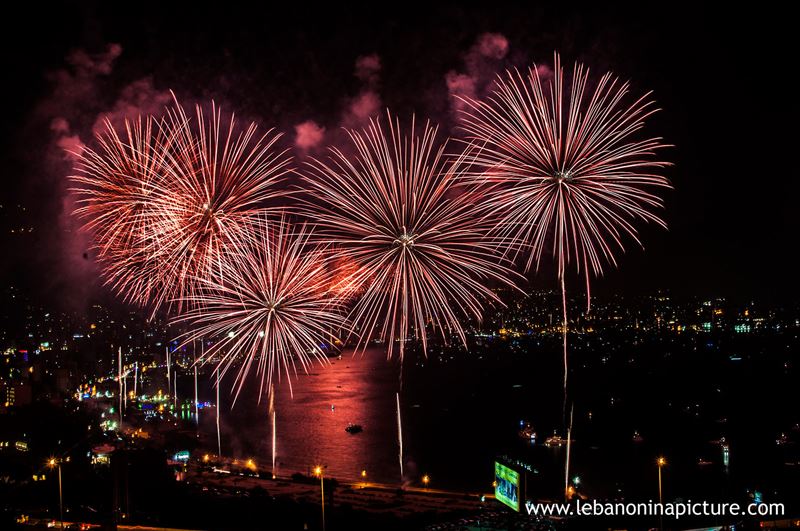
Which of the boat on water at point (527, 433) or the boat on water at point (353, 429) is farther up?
the boat on water at point (353, 429)

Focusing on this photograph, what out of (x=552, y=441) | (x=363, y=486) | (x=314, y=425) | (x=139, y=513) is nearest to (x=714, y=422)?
(x=552, y=441)

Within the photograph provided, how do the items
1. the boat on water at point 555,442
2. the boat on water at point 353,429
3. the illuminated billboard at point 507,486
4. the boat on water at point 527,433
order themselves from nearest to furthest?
the illuminated billboard at point 507,486 < the boat on water at point 555,442 < the boat on water at point 527,433 < the boat on water at point 353,429

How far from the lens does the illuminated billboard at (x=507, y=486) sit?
28.8 ft

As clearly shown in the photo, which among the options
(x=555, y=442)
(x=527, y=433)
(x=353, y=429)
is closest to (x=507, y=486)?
(x=555, y=442)

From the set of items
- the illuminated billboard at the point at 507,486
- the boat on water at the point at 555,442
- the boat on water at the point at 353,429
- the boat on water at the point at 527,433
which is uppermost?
the illuminated billboard at the point at 507,486

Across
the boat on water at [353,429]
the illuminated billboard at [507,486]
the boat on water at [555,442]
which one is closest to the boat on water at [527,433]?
the boat on water at [555,442]

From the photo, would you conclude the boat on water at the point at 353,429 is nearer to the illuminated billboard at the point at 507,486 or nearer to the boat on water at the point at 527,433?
the boat on water at the point at 527,433

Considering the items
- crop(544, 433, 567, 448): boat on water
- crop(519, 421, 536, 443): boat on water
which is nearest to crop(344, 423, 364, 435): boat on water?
crop(519, 421, 536, 443): boat on water

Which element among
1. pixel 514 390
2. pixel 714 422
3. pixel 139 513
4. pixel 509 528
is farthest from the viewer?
pixel 514 390

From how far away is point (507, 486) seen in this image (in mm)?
9094

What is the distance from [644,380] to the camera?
5459 centimetres

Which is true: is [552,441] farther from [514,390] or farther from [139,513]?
[139,513]

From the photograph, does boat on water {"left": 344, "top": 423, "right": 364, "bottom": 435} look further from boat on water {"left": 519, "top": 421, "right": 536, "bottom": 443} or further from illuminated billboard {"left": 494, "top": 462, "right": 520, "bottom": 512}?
illuminated billboard {"left": 494, "top": 462, "right": 520, "bottom": 512}

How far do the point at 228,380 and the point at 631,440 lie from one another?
46.8 metres
